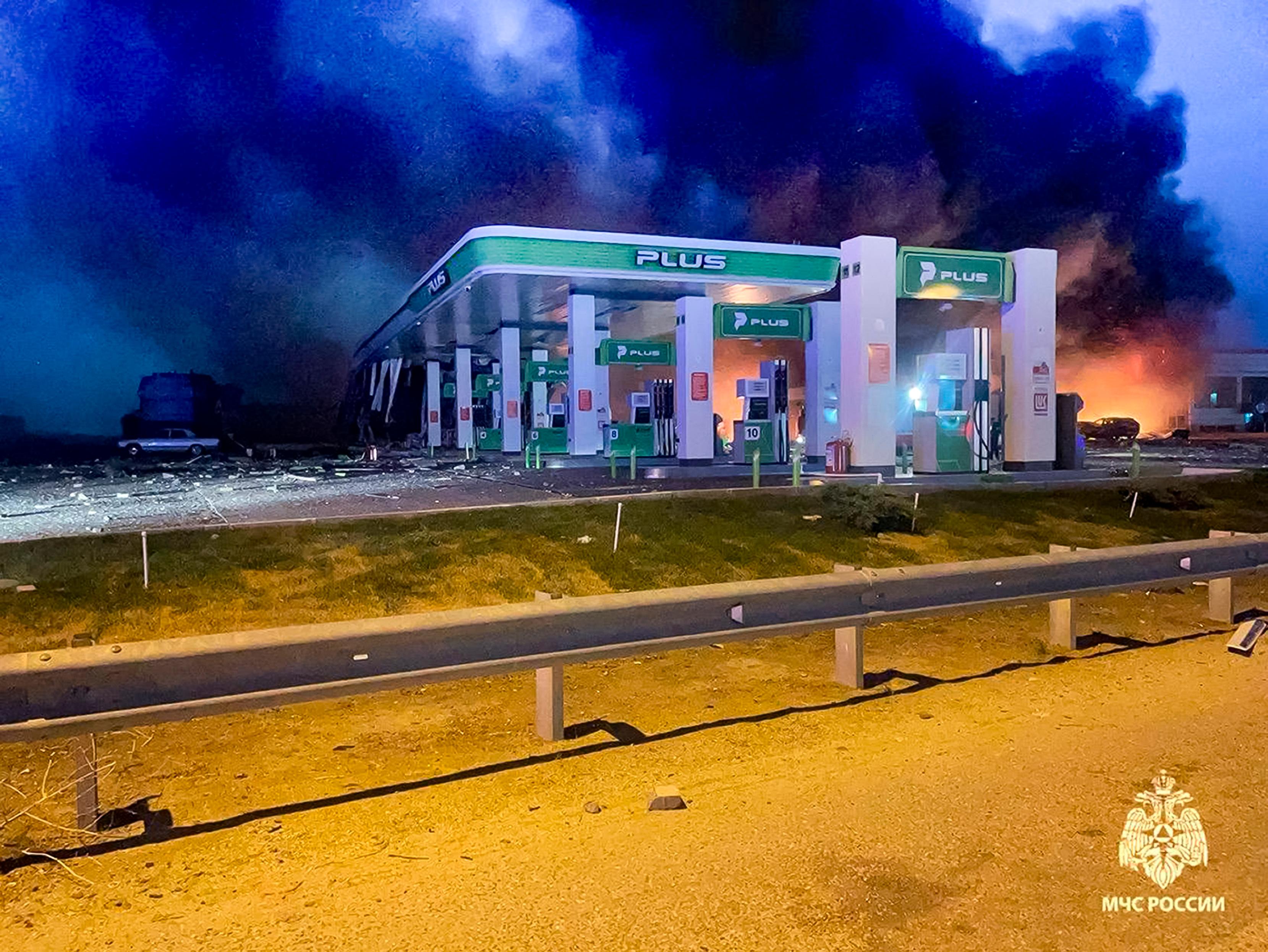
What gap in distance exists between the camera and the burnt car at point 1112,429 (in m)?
49.1

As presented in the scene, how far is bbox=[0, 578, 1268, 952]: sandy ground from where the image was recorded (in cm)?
302

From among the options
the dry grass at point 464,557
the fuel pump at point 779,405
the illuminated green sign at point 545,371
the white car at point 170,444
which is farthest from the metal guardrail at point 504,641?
the white car at point 170,444

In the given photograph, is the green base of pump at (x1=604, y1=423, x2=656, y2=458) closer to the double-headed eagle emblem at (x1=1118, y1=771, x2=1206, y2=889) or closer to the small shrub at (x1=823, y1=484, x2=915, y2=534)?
the small shrub at (x1=823, y1=484, x2=915, y2=534)

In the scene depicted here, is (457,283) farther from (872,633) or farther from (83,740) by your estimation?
(83,740)

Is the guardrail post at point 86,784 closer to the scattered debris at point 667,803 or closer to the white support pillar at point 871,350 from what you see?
the scattered debris at point 667,803

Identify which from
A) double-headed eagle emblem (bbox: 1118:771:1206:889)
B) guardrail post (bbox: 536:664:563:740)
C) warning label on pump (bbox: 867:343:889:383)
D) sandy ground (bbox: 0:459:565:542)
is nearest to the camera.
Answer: double-headed eagle emblem (bbox: 1118:771:1206:889)

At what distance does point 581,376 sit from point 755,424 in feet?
18.8

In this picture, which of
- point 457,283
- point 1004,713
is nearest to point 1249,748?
point 1004,713

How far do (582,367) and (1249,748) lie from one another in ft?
84.2

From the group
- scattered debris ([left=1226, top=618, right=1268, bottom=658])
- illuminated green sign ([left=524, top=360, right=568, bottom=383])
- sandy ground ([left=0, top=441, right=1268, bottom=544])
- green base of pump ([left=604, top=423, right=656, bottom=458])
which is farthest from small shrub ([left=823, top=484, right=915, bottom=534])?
illuminated green sign ([left=524, top=360, right=568, bottom=383])

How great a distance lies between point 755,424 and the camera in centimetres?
2936

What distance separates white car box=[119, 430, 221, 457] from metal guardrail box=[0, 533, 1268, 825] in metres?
45.4

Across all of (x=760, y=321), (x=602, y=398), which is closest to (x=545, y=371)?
(x=602, y=398)

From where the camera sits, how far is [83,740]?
383 cm
